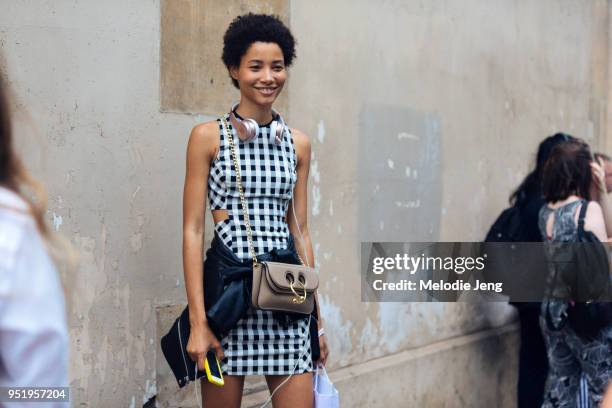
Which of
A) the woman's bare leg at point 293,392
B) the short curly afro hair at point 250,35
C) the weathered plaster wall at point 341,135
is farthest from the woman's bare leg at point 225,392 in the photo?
the short curly afro hair at point 250,35

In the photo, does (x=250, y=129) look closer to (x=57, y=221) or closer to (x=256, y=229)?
(x=256, y=229)

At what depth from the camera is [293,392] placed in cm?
317

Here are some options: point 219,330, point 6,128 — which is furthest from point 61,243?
point 219,330

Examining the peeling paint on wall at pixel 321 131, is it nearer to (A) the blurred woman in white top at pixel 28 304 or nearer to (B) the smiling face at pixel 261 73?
(B) the smiling face at pixel 261 73

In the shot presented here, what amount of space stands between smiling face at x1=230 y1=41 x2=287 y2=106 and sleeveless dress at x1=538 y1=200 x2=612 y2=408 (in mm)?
2290

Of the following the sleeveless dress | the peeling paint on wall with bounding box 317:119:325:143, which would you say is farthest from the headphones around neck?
the sleeveless dress

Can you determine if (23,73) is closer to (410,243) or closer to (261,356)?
(261,356)

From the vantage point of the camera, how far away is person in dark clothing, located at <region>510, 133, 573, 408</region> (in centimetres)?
568

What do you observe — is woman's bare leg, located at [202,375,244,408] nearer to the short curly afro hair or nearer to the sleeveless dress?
the short curly afro hair

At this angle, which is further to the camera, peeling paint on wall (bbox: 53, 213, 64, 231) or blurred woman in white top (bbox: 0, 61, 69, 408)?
peeling paint on wall (bbox: 53, 213, 64, 231)

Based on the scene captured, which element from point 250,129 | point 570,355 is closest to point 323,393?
point 250,129

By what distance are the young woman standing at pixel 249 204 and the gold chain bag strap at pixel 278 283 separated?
3 cm

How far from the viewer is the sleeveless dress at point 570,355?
4840mm

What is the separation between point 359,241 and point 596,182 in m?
1.37
